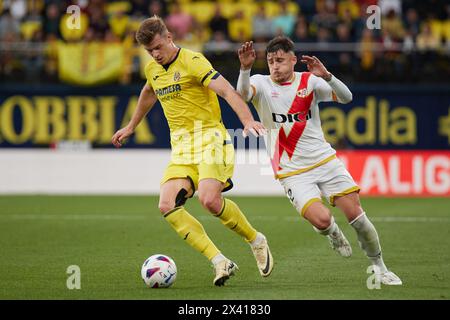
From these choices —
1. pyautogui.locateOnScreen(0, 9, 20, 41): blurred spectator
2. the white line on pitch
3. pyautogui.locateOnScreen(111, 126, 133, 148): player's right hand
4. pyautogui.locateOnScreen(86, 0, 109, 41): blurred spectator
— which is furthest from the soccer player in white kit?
pyautogui.locateOnScreen(0, 9, 20, 41): blurred spectator

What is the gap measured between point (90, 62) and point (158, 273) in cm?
1302

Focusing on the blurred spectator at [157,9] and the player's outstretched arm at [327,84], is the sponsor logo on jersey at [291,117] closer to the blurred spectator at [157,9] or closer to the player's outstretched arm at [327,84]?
the player's outstretched arm at [327,84]

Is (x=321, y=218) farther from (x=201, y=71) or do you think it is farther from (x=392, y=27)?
(x=392, y=27)

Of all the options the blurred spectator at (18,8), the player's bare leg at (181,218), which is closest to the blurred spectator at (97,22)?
the blurred spectator at (18,8)

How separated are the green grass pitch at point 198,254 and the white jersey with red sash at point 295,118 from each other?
3.65 ft

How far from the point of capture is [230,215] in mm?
8500

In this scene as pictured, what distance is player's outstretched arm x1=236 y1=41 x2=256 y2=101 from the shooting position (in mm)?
8000

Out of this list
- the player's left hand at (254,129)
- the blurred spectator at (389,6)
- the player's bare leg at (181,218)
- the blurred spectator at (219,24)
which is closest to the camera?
the player's left hand at (254,129)

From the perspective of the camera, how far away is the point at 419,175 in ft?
63.9

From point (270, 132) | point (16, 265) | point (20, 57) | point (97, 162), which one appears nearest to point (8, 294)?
point (16, 265)

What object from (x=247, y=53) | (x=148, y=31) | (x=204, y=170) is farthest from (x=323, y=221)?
(x=148, y=31)

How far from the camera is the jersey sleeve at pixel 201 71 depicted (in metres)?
8.41

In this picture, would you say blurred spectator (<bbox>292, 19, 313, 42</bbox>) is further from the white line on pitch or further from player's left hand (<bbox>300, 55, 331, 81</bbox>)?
player's left hand (<bbox>300, 55, 331, 81</bbox>)

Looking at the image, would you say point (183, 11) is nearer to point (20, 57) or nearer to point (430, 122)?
point (20, 57)
